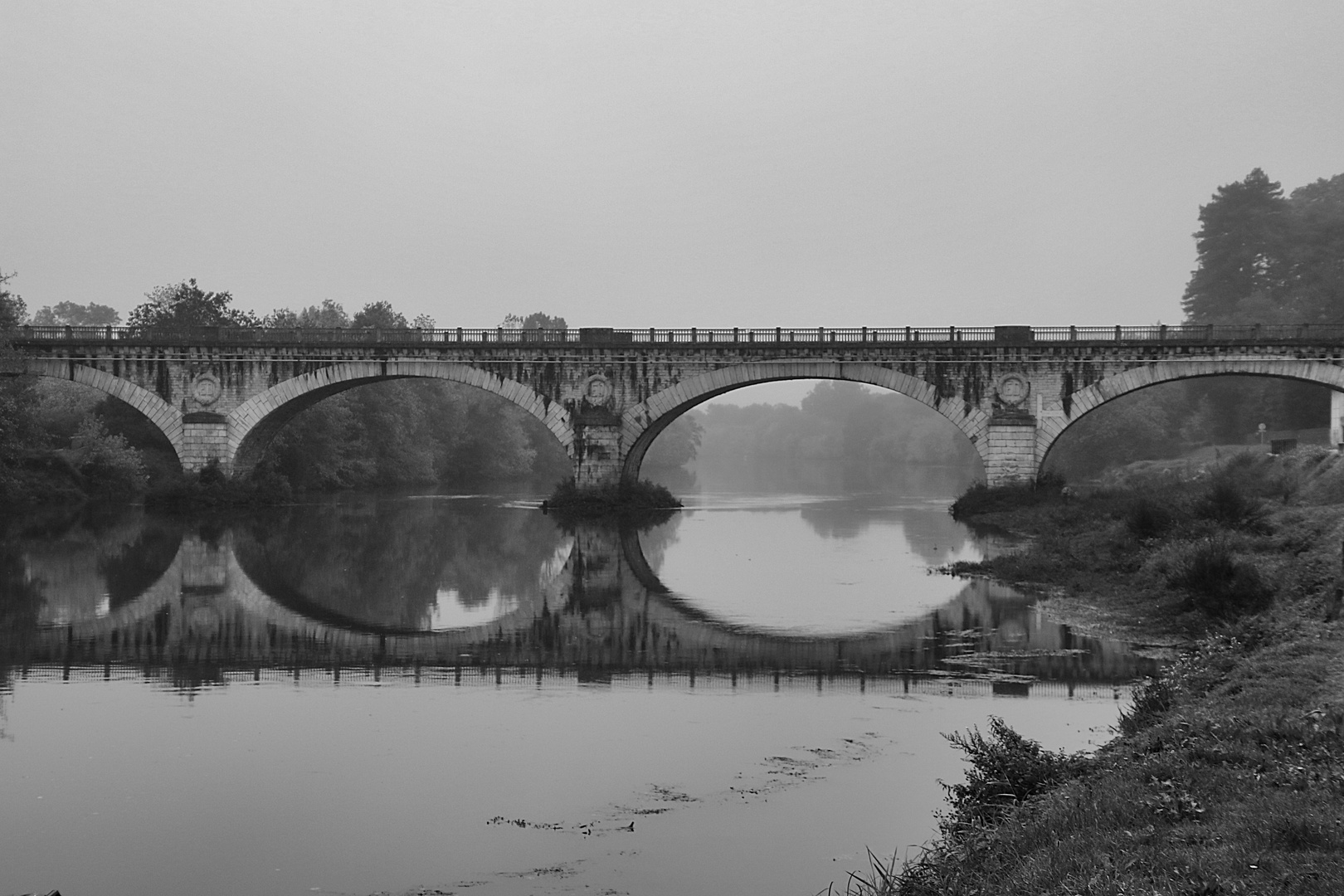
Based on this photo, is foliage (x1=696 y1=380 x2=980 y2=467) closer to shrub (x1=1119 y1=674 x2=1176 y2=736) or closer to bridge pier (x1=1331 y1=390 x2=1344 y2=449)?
bridge pier (x1=1331 y1=390 x2=1344 y2=449)

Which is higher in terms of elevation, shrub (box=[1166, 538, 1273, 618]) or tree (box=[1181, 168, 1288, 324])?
tree (box=[1181, 168, 1288, 324])

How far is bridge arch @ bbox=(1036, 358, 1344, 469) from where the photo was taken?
1698 inches

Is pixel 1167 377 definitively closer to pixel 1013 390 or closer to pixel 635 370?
pixel 1013 390

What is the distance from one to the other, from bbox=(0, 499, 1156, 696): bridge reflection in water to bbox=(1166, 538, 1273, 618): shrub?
223 centimetres

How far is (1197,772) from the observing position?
936 cm

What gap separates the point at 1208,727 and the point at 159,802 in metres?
9.31

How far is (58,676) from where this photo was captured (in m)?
16.5

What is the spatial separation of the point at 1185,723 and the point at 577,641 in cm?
1093

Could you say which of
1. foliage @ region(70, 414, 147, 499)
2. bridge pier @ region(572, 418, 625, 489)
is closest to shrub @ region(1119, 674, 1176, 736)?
bridge pier @ region(572, 418, 625, 489)

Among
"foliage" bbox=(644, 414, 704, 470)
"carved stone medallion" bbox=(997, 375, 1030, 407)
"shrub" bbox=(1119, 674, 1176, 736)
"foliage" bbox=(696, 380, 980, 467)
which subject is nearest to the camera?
"shrub" bbox=(1119, 674, 1176, 736)

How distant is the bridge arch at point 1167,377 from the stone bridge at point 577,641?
20752 millimetres

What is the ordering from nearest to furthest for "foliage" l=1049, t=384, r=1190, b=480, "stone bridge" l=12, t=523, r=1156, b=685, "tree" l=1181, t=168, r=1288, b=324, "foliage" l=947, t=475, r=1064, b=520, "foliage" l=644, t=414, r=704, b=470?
"stone bridge" l=12, t=523, r=1156, b=685 → "foliage" l=947, t=475, r=1064, b=520 → "foliage" l=1049, t=384, r=1190, b=480 → "tree" l=1181, t=168, r=1288, b=324 → "foliage" l=644, t=414, r=704, b=470

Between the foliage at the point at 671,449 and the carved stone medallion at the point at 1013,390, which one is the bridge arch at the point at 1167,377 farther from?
the foliage at the point at 671,449

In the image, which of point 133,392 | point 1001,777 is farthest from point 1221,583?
point 133,392
